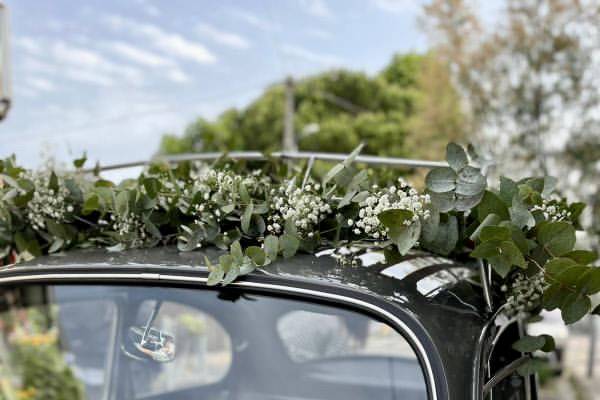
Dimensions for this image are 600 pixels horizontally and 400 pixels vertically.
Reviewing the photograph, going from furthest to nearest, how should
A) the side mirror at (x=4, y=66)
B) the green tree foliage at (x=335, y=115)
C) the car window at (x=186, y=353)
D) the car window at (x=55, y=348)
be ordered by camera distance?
the green tree foliage at (x=335, y=115)
the side mirror at (x=4, y=66)
the car window at (x=55, y=348)
the car window at (x=186, y=353)

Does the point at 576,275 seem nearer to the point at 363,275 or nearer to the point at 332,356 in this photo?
the point at 363,275

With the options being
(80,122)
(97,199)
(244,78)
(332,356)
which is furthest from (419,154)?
(244,78)

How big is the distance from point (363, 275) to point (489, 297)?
0.41m

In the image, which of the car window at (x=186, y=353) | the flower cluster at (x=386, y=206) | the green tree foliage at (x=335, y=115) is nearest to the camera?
the flower cluster at (x=386, y=206)

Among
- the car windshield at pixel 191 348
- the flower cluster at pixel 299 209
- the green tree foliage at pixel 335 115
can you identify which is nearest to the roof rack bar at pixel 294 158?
the flower cluster at pixel 299 209

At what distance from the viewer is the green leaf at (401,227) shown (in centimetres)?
182

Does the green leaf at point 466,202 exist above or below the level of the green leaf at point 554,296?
above

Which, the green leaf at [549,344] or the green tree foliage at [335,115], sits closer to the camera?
the green leaf at [549,344]

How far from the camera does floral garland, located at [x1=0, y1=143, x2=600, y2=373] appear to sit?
1840 millimetres

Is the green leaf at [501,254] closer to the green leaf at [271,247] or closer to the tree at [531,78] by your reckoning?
the green leaf at [271,247]

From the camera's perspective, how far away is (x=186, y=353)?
435cm

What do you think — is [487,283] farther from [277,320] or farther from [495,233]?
[277,320]

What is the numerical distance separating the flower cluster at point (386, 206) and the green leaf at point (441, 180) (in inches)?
1.4

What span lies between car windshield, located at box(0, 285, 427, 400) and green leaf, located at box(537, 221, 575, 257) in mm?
468
